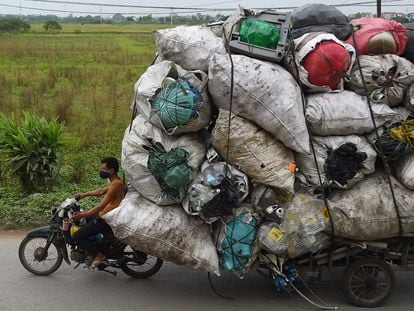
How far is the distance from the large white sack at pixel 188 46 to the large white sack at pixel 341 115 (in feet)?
2.91

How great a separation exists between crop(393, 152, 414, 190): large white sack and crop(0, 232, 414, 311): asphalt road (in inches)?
45.5

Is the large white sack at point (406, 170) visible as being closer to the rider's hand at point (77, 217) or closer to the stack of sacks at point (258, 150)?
the stack of sacks at point (258, 150)

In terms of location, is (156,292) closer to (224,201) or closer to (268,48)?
(224,201)

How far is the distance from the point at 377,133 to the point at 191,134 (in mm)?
1508

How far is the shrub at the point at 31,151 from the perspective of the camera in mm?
7949

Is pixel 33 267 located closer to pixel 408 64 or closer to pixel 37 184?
pixel 37 184

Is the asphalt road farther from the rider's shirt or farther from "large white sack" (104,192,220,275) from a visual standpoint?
the rider's shirt

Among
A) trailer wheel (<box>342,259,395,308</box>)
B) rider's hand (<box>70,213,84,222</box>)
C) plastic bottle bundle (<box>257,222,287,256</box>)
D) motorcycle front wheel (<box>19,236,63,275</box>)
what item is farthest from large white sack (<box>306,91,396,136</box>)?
motorcycle front wheel (<box>19,236,63,275</box>)

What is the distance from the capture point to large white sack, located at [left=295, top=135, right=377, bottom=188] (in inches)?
180

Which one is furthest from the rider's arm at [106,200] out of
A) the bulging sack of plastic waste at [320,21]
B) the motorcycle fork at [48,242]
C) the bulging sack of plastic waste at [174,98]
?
the bulging sack of plastic waste at [320,21]

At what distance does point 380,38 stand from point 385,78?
0.39 m

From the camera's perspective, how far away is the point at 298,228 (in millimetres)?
4566

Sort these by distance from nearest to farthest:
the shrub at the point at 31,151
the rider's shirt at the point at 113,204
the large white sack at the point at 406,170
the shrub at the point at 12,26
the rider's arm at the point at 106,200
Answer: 1. the large white sack at the point at 406,170
2. the rider's arm at the point at 106,200
3. the rider's shirt at the point at 113,204
4. the shrub at the point at 31,151
5. the shrub at the point at 12,26

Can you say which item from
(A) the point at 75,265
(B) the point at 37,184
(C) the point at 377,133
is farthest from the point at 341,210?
(B) the point at 37,184
